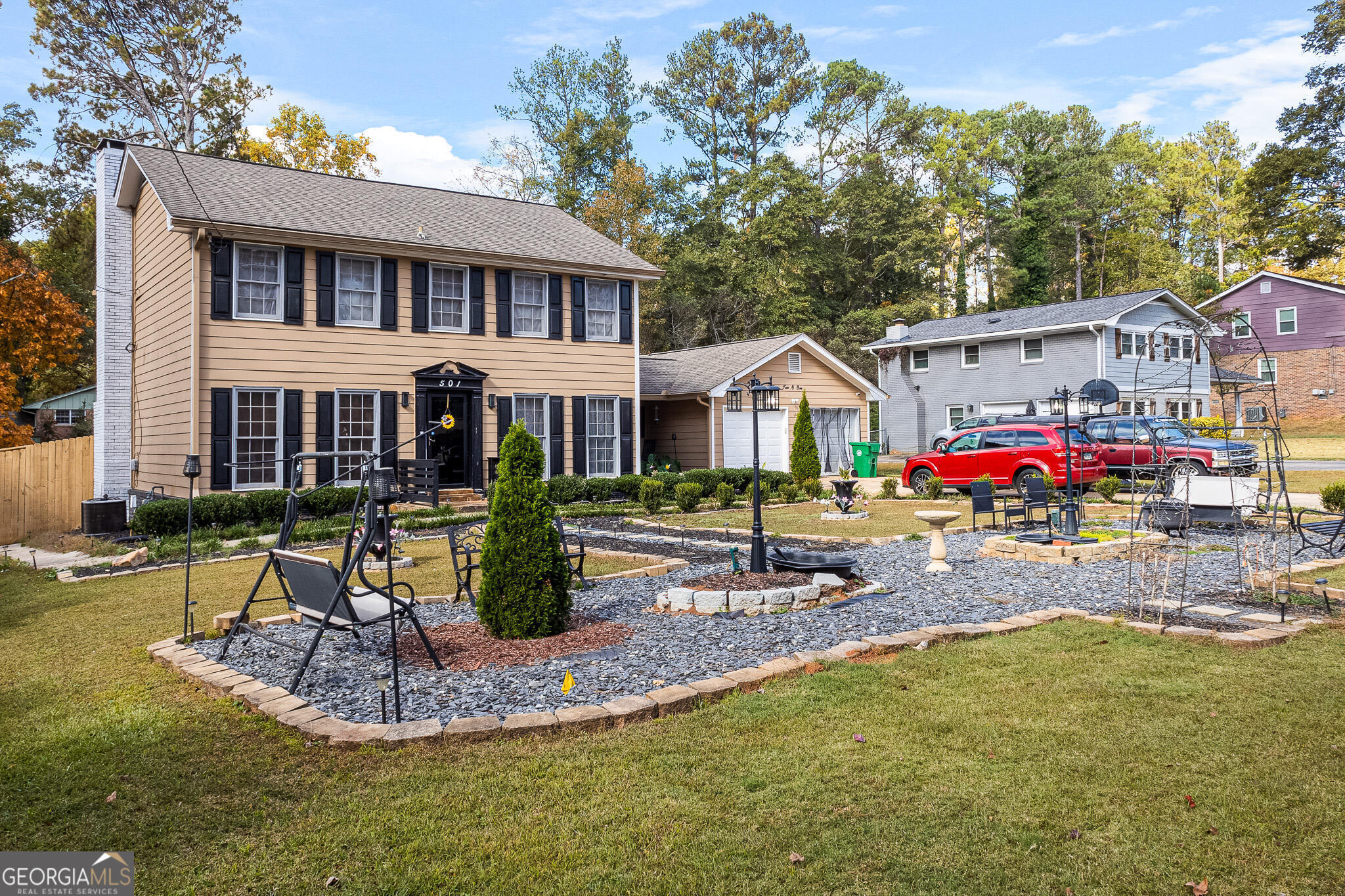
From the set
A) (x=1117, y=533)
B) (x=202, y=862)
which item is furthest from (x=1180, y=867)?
(x=1117, y=533)

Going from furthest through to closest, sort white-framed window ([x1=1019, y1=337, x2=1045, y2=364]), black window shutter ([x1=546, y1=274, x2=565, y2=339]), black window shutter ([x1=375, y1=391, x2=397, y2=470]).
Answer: white-framed window ([x1=1019, y1=337, x2=1045, y2=364]), black window shutter ([x1=546, y1=274, x2=565, y2=339]), black window shutter ([x1=375, y1=391, x2=397, y2=470])

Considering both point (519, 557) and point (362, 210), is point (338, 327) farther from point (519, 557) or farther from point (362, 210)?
point (519, 557)

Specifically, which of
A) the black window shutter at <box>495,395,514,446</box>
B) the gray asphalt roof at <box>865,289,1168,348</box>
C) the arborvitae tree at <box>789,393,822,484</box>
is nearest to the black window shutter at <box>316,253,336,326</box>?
the black window shutter at <box>495,395,514,446</box>

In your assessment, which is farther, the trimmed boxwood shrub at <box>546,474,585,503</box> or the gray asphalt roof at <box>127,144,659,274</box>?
the trimmed boxwood shrub at <box>546,474,585,503</box>

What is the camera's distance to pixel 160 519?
1294cm

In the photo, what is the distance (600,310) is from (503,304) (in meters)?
2.65

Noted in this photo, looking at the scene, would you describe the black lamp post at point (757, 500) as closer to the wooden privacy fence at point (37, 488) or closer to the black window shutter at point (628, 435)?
the black window shutter at point (628, 435)

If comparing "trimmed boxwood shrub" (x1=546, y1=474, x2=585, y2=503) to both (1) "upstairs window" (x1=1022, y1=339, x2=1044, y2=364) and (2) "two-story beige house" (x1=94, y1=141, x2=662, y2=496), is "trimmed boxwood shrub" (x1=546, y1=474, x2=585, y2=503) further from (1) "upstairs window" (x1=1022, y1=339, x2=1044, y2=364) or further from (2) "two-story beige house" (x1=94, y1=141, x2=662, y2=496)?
(1) "upstairs window" (x1=1022, y1=339, x2=1044, y2=364)

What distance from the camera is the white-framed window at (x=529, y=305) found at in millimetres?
18766

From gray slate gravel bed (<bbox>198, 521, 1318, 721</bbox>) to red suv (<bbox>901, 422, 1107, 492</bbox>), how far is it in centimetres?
695

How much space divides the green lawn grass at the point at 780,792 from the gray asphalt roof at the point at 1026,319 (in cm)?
2692

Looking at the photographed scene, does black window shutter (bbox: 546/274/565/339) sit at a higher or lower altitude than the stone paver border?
higher

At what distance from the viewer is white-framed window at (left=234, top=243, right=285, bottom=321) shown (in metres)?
15.4

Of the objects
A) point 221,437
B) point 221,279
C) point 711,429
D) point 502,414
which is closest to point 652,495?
point 502,414
